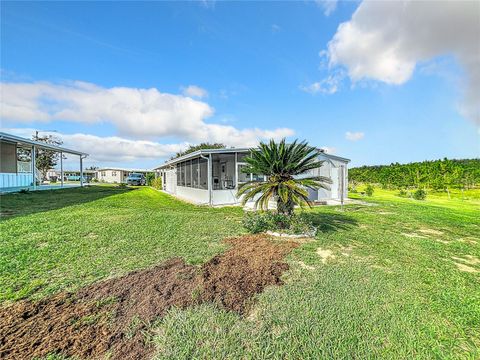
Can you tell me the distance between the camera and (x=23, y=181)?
16.1 meters

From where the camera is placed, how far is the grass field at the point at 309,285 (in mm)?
2146

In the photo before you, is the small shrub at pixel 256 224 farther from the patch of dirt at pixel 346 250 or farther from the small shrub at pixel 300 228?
the patch of dirt at pixel 346 250

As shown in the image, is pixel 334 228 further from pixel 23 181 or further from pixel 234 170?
pixel 23 181

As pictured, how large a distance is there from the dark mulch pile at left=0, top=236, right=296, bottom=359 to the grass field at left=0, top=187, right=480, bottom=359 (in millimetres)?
230

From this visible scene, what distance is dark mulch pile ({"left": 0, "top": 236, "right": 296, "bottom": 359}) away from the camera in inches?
80.8

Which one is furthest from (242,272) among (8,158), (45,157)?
(45,157)

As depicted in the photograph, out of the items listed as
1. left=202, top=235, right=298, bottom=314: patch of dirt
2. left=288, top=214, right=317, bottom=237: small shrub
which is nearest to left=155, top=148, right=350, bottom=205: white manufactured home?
left=288, top=214, right=317, bottom=237: small shrub

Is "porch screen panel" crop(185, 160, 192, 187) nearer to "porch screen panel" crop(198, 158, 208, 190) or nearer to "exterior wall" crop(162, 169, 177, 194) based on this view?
"porch screen panel" crop(198, 158, 208, 190)

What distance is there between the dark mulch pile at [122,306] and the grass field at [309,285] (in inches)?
9.0

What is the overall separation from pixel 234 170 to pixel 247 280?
34.7 feet

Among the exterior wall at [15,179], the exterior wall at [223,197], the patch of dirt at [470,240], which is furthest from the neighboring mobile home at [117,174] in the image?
the patch of dirt at [470,240]

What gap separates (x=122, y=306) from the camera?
8.77ft

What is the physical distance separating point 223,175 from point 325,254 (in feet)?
35.5

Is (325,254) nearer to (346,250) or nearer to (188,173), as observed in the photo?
(346,250)
